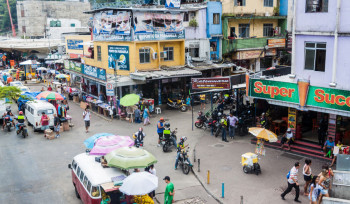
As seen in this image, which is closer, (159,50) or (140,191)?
(140,191)

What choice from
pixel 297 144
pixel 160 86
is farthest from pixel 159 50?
pixel 297 144

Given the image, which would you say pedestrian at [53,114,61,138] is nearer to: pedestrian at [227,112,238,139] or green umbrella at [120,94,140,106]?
green umbrella at [120,94,140,106]

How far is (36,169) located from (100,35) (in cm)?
1839

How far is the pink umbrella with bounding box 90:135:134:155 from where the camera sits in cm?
1352

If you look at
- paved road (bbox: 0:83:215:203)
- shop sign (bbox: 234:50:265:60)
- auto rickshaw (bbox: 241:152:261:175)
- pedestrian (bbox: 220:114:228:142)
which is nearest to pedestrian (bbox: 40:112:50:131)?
paved road (bbox: 0:83:215:203)

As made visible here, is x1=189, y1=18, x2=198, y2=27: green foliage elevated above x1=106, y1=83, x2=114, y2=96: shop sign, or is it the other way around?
x1=189, y1=18, x2=198, y2=27: green foliage

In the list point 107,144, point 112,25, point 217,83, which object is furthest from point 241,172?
point 112,25

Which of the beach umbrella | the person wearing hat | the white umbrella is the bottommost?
the person wearing hat

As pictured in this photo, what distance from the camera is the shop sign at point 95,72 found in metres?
28.5

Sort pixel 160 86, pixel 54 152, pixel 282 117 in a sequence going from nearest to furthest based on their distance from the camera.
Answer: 1. pixel 54 152
2. pixel 282 117
3. pixel 160 86

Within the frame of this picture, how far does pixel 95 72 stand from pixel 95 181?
64.9 feet

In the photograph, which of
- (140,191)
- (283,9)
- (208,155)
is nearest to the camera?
(140,191)

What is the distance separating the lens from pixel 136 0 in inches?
1275

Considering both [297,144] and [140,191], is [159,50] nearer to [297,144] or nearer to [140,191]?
[297,144]
